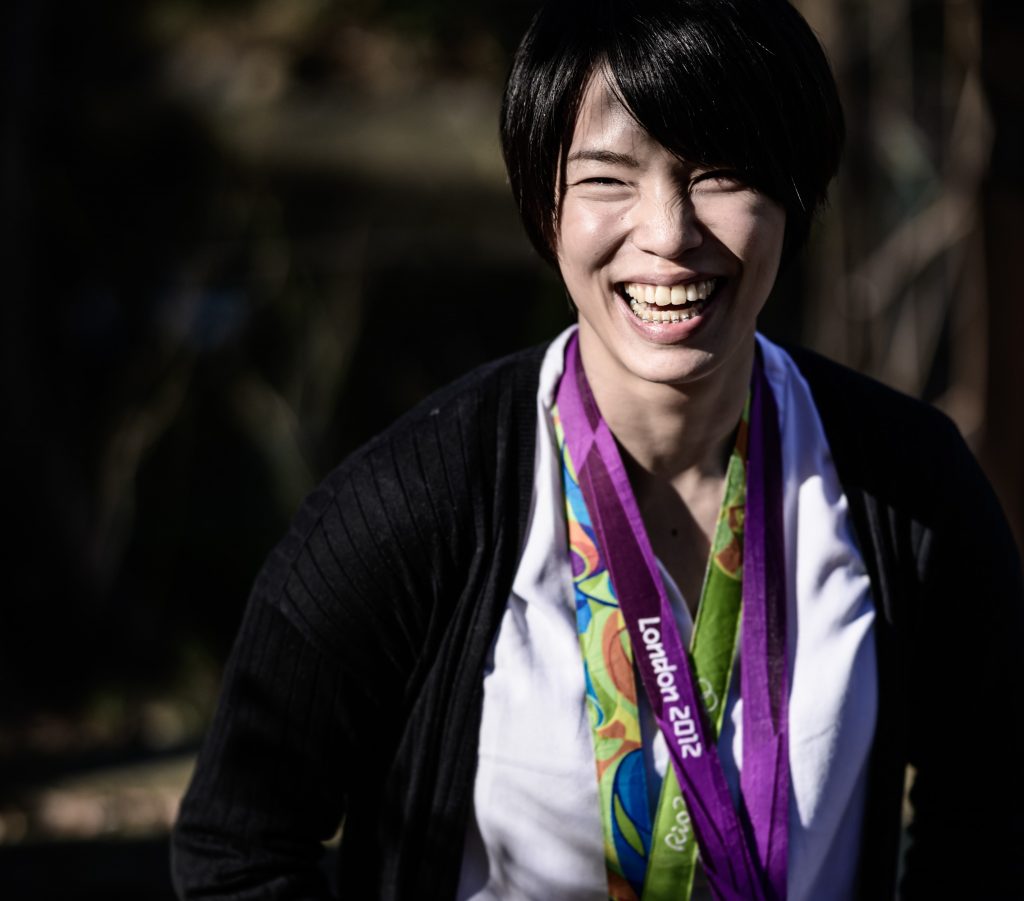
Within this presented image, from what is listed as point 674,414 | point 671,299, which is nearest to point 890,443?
point 674,414

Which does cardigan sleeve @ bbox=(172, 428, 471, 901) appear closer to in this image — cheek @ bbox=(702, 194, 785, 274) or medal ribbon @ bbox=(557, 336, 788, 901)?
medal ribbon @ bbox=(557, 336, 788, 901)

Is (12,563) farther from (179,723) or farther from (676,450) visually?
(676,450)

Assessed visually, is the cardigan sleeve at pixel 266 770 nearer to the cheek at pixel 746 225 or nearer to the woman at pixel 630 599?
the woman at pixel 630 599

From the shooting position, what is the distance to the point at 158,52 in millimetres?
5953

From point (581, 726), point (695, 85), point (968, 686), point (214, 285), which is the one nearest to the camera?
point (695, 85)

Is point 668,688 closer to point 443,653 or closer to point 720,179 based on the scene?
point 443,653

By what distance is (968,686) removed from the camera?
1.87 metres

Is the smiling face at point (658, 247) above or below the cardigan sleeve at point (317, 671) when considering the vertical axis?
above

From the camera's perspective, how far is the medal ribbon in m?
1.74

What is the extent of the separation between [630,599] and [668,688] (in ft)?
0.40

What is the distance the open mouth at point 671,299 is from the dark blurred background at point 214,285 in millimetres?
3978

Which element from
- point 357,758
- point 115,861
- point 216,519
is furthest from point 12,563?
point 357,758

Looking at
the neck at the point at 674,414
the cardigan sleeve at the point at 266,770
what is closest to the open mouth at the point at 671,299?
the neck at the point at 674,414

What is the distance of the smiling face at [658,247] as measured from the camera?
1.67m
